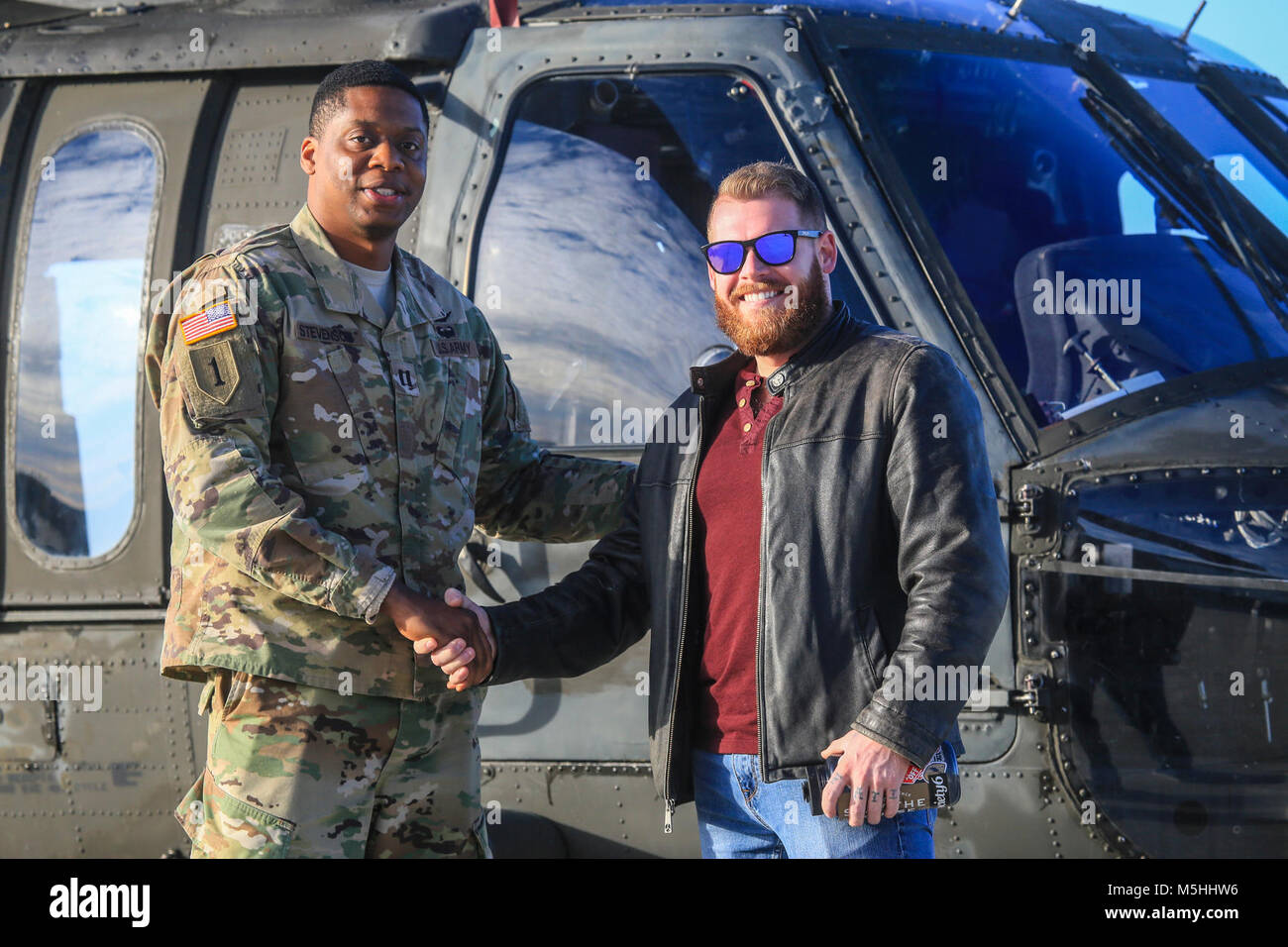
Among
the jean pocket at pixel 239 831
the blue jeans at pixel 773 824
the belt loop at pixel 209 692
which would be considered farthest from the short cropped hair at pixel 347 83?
the blue jeans at pixel 773 824

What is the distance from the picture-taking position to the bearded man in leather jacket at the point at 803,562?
2268mm

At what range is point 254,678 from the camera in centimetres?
258

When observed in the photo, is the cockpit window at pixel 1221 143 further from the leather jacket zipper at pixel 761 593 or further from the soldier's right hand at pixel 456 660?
the soldier's right hand at pixel 456 660

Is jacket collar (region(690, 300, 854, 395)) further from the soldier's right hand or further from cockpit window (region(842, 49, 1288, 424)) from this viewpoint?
cockpit window (region(842, 49, 1288, 424))

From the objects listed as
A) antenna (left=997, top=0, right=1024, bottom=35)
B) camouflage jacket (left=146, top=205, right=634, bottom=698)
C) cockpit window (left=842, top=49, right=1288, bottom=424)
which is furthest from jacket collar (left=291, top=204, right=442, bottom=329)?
antenna (left=997, top=0, right=1024, bottom=35)

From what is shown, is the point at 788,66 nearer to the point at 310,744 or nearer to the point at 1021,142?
the point at 1021,142

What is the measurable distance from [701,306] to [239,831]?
5.62ft

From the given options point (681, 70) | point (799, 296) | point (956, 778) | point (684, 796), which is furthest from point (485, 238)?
point (956, 778)

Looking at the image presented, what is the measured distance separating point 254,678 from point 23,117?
2344mm

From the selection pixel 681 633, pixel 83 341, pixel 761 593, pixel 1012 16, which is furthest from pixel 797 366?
pixel 83 341

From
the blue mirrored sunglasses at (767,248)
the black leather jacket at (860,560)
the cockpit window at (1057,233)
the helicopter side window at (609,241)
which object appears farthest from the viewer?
the helicopter side window at (609,241)

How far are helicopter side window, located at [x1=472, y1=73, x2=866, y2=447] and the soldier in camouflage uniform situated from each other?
24.3 inches

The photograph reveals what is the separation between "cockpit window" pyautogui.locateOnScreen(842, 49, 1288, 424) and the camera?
328cm

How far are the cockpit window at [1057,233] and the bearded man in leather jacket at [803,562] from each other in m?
0.90
